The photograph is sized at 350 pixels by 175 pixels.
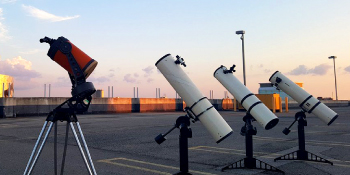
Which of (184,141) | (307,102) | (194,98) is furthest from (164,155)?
(307,102)

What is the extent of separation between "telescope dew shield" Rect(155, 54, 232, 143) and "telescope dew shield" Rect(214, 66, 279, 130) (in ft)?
3.97

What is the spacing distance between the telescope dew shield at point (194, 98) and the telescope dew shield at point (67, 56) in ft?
4.22

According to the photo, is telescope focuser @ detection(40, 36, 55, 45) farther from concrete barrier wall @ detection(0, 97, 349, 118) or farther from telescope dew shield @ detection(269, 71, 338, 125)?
concrete barrier wall @ detection(0, 97, 349, 118)

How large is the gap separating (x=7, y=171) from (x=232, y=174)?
4731mm

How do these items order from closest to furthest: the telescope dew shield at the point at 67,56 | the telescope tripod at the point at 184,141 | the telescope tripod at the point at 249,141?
the telescope dew shield at the point at 67,56, the telescope tripod at the point at 184,141, the telescope tripod at the point at 249,141

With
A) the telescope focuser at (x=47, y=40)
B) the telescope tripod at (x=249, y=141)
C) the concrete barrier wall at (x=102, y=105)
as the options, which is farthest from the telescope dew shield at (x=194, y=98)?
the concrete barrier wall at (x=102, y=105)

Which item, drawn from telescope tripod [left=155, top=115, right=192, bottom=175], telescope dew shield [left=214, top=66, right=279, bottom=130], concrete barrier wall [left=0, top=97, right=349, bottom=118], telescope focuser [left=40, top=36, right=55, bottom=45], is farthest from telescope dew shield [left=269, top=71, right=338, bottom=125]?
concrete barrier wall [left=0, top=97, right=349, bottom=118]

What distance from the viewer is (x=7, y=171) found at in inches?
249

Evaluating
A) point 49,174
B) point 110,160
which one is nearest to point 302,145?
point 110,160

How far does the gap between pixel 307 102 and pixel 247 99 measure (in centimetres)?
247

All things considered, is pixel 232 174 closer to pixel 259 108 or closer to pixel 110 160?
pixel 259 108

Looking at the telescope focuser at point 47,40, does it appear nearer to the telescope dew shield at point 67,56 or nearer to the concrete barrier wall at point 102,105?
the telescope dew shield at point 67,56

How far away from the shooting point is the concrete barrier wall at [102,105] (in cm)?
2588

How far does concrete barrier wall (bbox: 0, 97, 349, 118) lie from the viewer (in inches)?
1019
